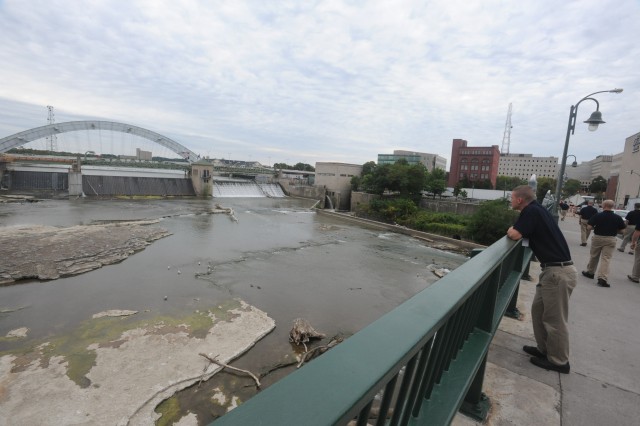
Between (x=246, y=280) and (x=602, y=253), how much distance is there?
1177cm

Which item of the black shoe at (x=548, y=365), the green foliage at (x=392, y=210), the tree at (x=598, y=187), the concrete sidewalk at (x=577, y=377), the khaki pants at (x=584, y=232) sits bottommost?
the green foliage at (x=392, y=210)

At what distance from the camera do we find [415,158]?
105 meters

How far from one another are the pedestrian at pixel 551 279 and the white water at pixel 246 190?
163 ft

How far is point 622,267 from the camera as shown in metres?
8.21

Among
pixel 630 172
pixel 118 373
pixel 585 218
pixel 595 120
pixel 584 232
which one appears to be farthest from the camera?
pixel 630 172

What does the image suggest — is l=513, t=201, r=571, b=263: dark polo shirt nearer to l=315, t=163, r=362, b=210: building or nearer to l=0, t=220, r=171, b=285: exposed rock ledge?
l=0, t=220, r=171, b=285: exposed rock ledge

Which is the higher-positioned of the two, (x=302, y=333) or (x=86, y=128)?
(x=86, y=128)

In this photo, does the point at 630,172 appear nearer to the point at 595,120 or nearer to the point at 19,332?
the point at 595,120

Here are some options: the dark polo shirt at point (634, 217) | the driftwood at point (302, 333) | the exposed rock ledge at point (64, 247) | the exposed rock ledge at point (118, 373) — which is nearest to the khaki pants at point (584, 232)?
the dark polo shirt at point (634, 217)

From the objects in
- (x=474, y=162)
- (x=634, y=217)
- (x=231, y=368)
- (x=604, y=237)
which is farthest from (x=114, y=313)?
(x=474, y=162)

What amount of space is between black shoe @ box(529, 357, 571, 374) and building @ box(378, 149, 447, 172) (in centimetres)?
10401

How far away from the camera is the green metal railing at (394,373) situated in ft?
2.44

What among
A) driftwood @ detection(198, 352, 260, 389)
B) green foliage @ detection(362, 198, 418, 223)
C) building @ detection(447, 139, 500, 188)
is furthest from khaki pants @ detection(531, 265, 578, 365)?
building @ detection(447, 139, 500, 188)

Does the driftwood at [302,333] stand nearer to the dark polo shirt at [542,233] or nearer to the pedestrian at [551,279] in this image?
the pedestrian at [551,279]
